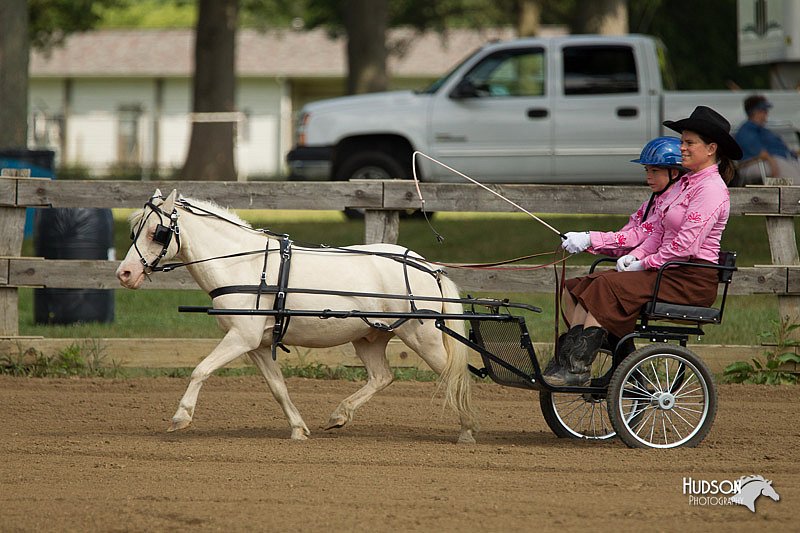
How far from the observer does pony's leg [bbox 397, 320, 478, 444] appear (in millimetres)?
7441

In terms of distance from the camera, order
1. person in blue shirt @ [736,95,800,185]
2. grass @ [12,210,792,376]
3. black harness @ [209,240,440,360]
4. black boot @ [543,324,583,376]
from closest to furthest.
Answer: black boot @ [543,324,583,376], black harness @ [209,240,440,360], grass @ [12,210,792,376], person in blue shirt @ [736,95,800,185]

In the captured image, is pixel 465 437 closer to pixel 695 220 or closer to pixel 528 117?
pixel 695 220

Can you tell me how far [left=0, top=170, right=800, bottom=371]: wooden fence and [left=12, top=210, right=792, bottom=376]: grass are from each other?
0.59m

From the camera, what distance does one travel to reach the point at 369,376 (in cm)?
774

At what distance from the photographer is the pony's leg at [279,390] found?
7.43m

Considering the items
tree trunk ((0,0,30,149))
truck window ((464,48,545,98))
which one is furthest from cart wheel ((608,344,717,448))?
tree trunk ((0,0,30,149))

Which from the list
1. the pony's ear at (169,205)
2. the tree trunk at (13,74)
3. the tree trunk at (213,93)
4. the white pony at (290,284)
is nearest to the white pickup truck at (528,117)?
the tree trunk at (13,74)

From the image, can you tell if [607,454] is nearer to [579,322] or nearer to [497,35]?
[579,322]

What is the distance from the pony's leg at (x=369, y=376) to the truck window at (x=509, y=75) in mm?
8964

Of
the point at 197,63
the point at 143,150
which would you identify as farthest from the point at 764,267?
the point at 143,150

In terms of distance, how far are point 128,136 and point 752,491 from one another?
38302mm

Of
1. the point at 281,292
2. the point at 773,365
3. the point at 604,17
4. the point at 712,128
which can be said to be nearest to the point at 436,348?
the point at 281,292

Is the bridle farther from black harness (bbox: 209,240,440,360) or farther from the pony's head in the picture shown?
black harness (bbox: 209,240,440,360)

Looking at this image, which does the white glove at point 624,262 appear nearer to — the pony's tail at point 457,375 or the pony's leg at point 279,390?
the pony's tail at point 457,375
